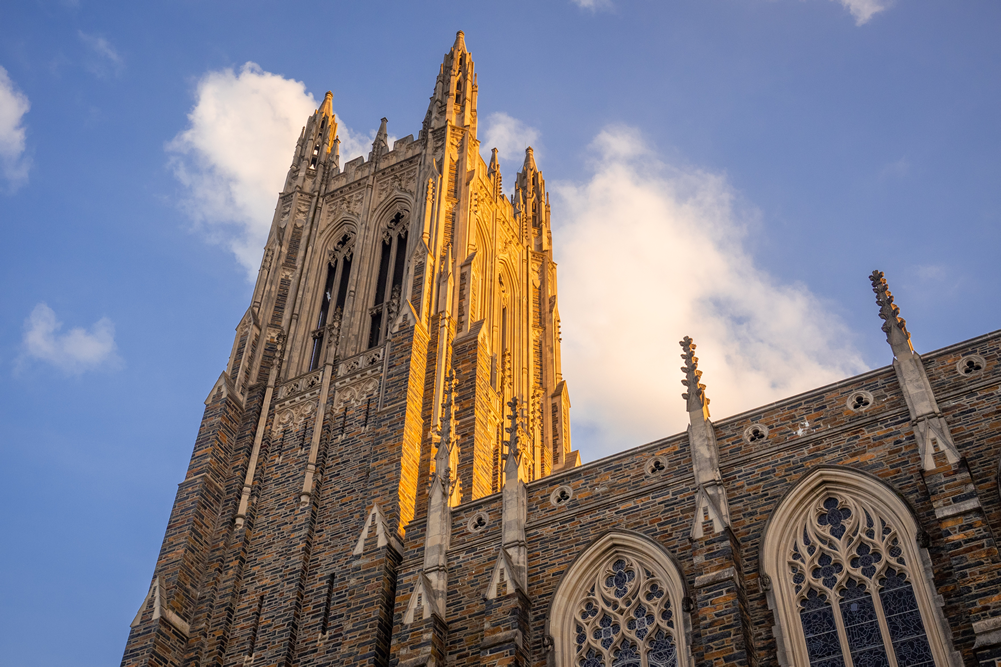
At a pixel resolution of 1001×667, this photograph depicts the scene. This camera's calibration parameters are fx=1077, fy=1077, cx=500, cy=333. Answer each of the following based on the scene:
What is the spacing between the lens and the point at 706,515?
18.3 m

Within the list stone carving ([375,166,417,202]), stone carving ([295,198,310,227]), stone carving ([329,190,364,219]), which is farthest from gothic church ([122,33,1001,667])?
stone carving ([295,198,310,227])

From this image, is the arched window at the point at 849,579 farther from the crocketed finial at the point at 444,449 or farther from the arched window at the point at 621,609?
the crocketed finial at the point at 444,449

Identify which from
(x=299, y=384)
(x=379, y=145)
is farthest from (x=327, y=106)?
(x=299, y=384)

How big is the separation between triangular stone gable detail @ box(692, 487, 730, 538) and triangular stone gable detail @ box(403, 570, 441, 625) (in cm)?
518

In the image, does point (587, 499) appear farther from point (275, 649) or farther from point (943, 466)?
point (275, 649)

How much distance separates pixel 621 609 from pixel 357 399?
1281 centimetres

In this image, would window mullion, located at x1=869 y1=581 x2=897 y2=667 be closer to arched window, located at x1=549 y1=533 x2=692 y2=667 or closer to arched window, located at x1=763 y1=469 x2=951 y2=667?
arched window, located at x1=763 y1=469 x2=951 y2=667

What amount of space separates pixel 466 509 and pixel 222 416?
35.7 feet

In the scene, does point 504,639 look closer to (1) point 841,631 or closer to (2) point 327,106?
(1) point 841,631

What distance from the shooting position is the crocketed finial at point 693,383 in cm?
2053

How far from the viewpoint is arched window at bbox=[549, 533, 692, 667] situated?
17.9 m

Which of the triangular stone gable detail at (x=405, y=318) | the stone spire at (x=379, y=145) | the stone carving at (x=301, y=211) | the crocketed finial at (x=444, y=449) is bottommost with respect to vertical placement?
the crocketed finial at (x=444, y=449)

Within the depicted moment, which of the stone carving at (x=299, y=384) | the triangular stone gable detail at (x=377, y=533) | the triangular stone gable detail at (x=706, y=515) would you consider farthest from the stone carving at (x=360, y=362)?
the triangular stone gable detail at (x=706, y=515)

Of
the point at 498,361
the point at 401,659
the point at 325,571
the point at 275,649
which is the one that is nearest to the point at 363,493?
the point at 325,571
